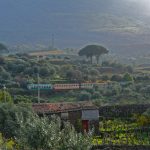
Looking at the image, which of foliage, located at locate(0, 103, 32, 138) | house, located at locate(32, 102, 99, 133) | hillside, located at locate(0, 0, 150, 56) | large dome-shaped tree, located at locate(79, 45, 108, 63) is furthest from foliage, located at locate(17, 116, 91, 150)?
hillside, located at locate(0, 0, 150, 56)

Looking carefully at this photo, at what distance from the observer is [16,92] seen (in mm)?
50906

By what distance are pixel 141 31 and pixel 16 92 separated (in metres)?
105

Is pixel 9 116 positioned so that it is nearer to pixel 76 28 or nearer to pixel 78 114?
pixel 78 114

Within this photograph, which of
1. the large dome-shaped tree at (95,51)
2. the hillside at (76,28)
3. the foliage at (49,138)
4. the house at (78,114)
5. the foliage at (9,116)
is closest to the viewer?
the foliage at (49,138)

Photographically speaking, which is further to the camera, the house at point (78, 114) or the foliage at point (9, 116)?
the house at point (78, 114)

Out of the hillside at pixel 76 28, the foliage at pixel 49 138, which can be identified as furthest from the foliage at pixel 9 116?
the hillside at pixel 76 28

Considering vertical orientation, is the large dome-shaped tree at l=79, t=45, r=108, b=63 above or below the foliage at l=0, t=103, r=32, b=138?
above

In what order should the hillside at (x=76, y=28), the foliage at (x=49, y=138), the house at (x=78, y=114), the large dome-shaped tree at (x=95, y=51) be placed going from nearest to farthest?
1. the foliage at (x=49, y=138)
2. the house at (x=78, y=114)
3. the large dome-shaped tree at (x=95, y=51)
4. the hillside at (x=76, y=28)

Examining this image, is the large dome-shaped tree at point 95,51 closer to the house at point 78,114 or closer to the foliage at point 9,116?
the house at point 78,114

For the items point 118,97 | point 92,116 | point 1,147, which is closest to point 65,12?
point 118,97

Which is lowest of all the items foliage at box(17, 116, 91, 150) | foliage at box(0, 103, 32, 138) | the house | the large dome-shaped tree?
the house

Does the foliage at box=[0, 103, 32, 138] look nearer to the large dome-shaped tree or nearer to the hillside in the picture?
the large dome-shaped tree


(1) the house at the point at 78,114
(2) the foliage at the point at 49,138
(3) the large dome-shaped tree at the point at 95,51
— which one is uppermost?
(3) the large dome-shaped tree at the point at 95,51

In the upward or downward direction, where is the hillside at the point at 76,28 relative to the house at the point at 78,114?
upward
